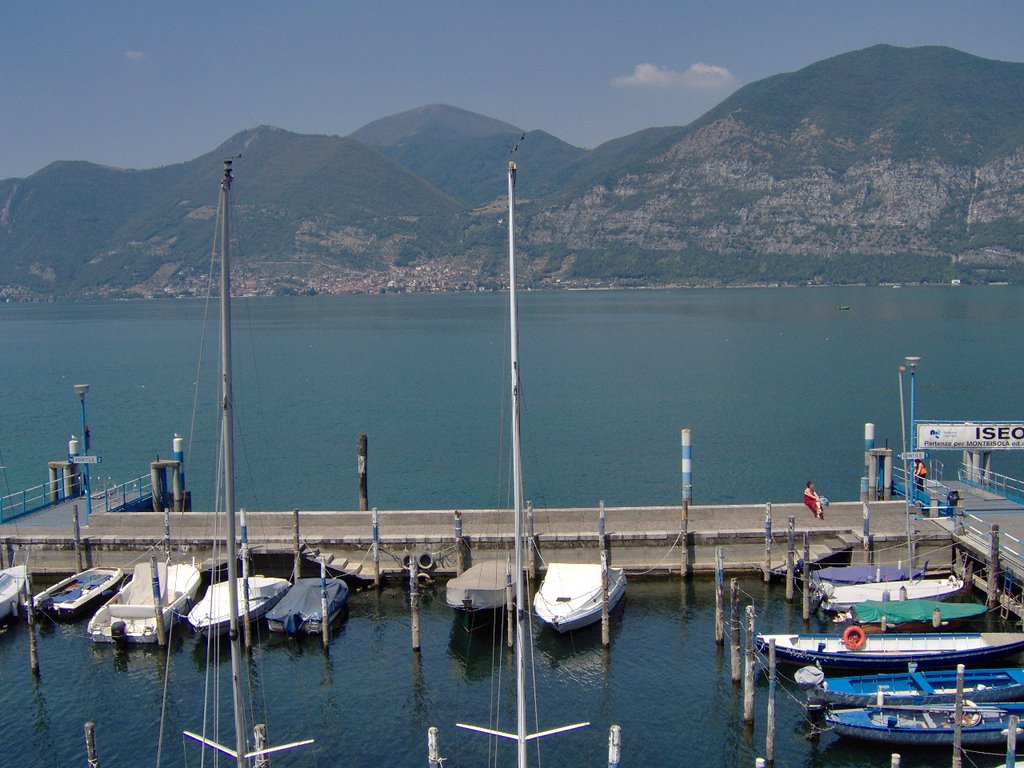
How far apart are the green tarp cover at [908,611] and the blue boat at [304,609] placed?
55.5 feet

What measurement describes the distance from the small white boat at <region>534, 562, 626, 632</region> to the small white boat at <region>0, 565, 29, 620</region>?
17.7m

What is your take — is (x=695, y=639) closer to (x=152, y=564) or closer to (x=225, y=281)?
(x=152, y=564)

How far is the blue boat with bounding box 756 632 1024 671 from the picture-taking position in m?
26.3

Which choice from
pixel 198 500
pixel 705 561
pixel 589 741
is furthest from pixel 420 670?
pixel 198 500

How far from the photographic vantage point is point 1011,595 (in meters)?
30.0

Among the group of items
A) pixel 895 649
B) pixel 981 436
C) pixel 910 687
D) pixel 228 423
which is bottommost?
pixel 910 687

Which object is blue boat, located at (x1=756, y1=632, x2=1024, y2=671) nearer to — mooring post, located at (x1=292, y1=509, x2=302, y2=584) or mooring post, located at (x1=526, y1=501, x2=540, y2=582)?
mooring post, located at (x1=526, y1=501, x2=540, y2=582)

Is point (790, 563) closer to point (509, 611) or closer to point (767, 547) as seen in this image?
point (767, 547)

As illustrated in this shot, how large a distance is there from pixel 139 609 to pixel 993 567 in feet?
89.6

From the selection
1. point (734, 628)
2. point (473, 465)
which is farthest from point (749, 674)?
point (473, 465)

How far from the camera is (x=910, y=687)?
24.8 meters

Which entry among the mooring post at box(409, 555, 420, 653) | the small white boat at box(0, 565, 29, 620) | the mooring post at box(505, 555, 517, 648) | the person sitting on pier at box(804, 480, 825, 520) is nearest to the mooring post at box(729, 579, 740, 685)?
the mooring post at box(505, 555, 517, 648)

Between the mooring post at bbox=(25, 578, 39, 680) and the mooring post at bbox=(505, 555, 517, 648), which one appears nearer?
the mooring post at bbox=(25, 578, 39, 680)

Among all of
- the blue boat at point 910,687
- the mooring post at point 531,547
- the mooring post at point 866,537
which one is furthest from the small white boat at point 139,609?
the mooring post at point 866,537
